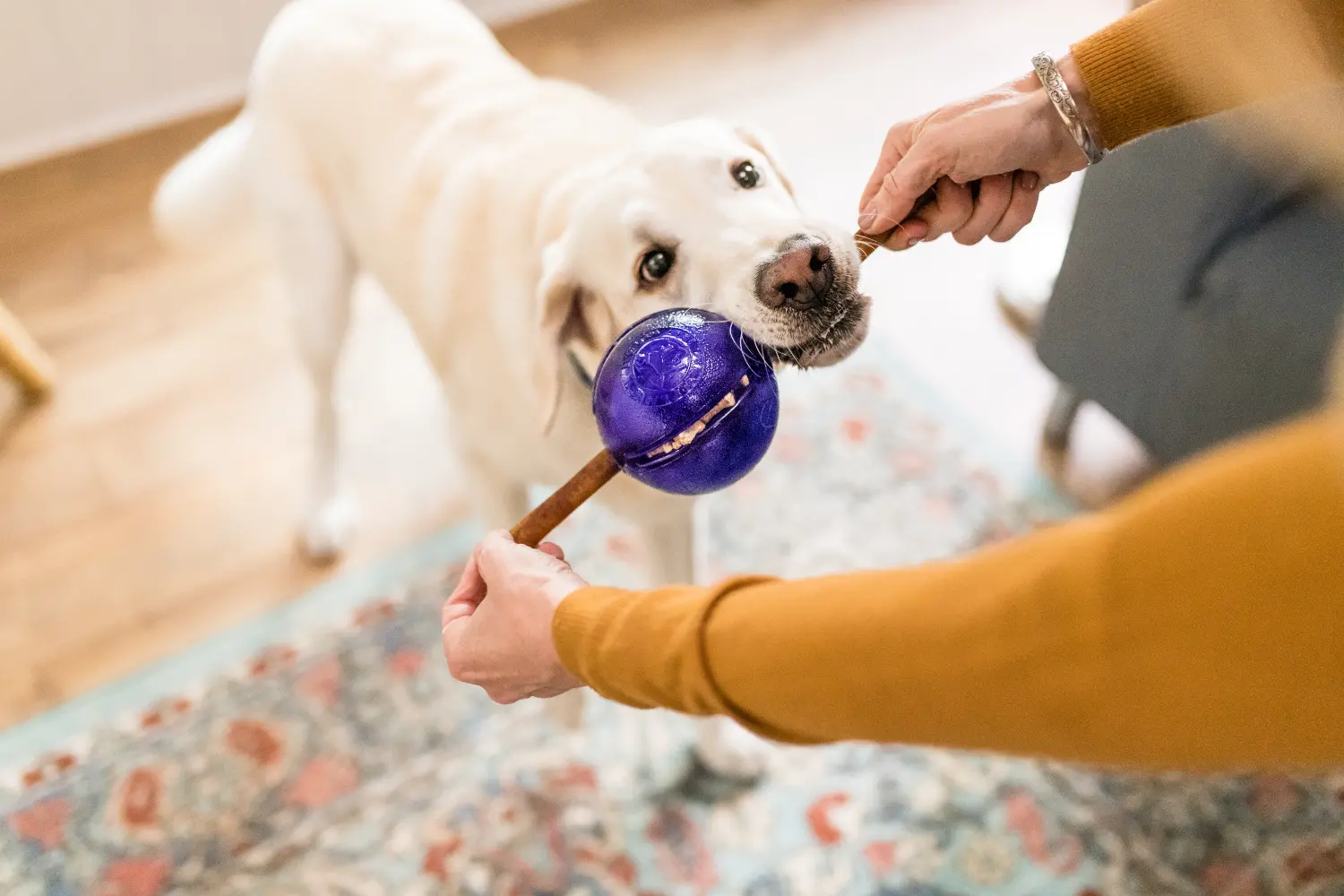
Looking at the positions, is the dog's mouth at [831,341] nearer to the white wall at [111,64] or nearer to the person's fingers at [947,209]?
the person's fingers at [947,209]

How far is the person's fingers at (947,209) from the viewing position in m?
1.02

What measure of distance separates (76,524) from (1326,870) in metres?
2.25

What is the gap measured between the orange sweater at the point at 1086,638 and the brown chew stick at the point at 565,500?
0.19 meters

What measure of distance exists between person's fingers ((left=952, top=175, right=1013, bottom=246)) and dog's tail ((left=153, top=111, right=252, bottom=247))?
49.8 inches

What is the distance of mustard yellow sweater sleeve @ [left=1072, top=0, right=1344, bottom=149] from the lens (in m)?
0.81

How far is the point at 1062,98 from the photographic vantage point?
38.7 inches

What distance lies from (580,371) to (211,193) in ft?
3.26

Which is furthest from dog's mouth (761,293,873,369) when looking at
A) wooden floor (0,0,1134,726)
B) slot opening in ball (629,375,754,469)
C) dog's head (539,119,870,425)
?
wooden floor (0,0,1134,726)

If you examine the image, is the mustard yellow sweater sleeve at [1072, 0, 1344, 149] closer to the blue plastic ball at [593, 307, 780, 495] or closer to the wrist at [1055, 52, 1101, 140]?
the wrist at [1055, 52, 1101, 140]

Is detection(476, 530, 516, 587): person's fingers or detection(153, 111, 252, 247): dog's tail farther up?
detection(476, 530, 516, 587): person's fingers

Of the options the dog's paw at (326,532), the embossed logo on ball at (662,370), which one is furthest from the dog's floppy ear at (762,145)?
the dog's paw at (326,532)

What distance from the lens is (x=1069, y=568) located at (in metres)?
0.53

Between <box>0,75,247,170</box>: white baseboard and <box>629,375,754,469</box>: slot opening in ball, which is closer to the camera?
<box>629,375,754,469</box>: slot opening in ball

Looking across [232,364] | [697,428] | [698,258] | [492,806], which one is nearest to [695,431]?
[697,428]
